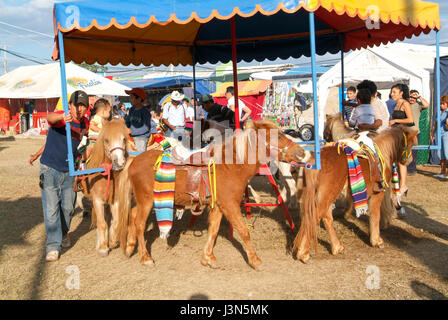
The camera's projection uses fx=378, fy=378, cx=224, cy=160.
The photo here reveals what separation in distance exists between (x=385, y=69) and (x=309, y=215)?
890cm

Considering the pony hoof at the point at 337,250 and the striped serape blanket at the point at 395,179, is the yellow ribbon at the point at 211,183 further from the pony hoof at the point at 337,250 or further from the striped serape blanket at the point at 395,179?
the striped serape blanket at the point at 395,179

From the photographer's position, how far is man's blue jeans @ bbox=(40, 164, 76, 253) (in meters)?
4.50

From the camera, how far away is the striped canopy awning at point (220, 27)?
12.4ft

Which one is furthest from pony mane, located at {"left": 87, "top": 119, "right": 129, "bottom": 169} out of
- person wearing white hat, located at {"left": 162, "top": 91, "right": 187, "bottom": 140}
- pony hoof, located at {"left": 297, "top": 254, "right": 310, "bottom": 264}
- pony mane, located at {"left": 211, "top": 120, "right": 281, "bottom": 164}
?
person wearing white hat, located at {"left": 162, "top": 91, "right": 187, "bottom": 140}

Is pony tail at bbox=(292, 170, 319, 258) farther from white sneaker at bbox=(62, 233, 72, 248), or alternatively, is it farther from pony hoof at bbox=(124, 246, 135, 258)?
white sneaker at bbox=(62, 233, 72, 248)

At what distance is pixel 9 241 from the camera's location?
213 inches

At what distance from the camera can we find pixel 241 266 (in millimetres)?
4352

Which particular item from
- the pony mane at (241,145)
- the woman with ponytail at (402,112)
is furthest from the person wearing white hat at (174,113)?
the pony mane at (241,145)

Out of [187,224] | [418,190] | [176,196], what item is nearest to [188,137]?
[187,224]

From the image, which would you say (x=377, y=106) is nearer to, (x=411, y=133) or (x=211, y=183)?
(x=411, y=133)

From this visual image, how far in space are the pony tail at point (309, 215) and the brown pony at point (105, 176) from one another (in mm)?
2146

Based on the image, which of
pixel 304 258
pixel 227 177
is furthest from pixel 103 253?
pixel 304 258

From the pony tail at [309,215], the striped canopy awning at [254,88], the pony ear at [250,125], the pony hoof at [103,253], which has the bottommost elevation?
the pony hoof at [103,253]
